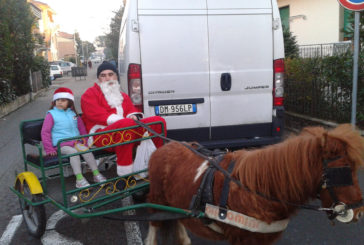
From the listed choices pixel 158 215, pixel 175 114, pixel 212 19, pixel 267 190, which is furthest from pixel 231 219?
pixel 212 19

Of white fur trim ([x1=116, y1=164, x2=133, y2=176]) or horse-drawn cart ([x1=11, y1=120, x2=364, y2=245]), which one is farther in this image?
white fur trim ([x1=116, y1=164, x2=133, y2=176])

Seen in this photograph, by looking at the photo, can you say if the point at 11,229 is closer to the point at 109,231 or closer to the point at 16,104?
the point at 109,231

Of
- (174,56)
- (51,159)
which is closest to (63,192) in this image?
(51,159)

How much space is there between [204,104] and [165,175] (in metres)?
2.66

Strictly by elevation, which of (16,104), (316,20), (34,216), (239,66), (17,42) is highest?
(316,20)

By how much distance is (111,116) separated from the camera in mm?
4137

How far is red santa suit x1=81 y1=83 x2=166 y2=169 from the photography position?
366 cm

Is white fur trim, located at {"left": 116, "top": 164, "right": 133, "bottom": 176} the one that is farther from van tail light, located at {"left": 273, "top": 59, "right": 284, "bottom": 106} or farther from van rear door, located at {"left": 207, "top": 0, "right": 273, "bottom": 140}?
van tail light, located at {"left": 273, "top": 59, "right": 284, "bottom": 106}

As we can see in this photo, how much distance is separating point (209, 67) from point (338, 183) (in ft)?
11.5

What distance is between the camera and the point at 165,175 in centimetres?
285

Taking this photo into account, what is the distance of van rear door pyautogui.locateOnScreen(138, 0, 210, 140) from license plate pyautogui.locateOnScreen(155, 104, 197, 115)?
0.05 ft

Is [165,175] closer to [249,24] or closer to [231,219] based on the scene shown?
[231,219]

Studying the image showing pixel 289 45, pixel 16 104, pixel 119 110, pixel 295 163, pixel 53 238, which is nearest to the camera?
pixel 295 163

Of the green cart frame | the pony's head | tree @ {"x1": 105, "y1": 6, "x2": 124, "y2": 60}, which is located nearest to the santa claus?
the green cart frame
